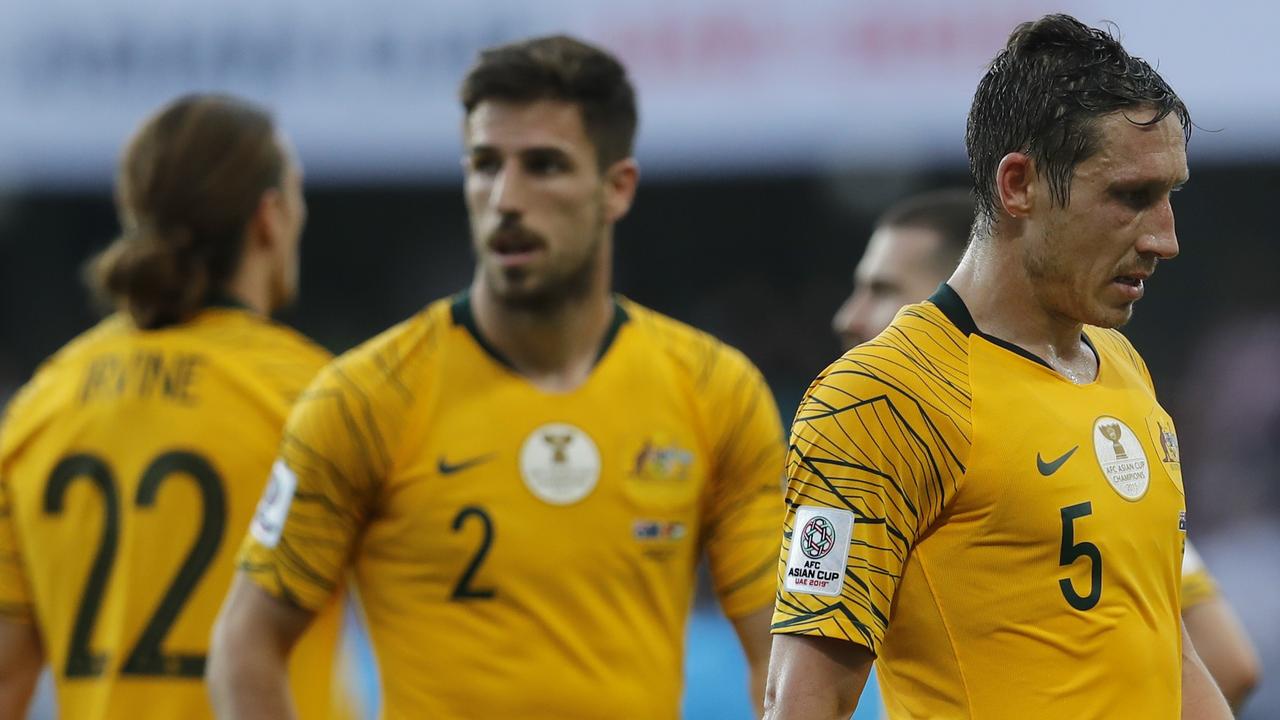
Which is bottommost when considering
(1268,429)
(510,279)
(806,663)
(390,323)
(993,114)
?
(390,323)

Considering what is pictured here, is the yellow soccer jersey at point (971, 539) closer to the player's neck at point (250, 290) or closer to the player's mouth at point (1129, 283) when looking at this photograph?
the player's mouth at point (1129, 283)

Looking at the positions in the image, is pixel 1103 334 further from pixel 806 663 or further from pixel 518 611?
pixel 518 611

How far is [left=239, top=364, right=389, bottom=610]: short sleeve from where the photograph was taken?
150 inches

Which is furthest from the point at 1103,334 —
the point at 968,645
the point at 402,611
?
the point at 402,611

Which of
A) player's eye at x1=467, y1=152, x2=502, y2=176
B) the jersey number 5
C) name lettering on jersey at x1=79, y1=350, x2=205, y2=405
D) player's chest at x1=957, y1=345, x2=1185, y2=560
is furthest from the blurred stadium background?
the jersey number 5

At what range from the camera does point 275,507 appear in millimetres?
3865

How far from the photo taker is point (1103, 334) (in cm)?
332

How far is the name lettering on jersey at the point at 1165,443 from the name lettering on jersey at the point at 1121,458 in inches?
2.4

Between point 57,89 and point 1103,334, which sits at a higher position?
point 1103,334

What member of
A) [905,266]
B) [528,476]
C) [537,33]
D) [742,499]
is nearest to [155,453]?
[528,476]

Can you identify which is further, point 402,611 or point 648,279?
point 648,279

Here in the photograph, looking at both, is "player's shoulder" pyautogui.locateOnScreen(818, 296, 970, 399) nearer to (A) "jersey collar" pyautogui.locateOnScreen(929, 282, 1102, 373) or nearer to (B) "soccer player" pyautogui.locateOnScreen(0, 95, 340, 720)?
(A) "jersey collar" pyautogui.locateOnScreen(929, 282, 1102, 373)

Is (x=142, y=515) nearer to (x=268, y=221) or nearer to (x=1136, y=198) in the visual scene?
(x=268, y=221)

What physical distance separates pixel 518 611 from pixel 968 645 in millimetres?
1321
